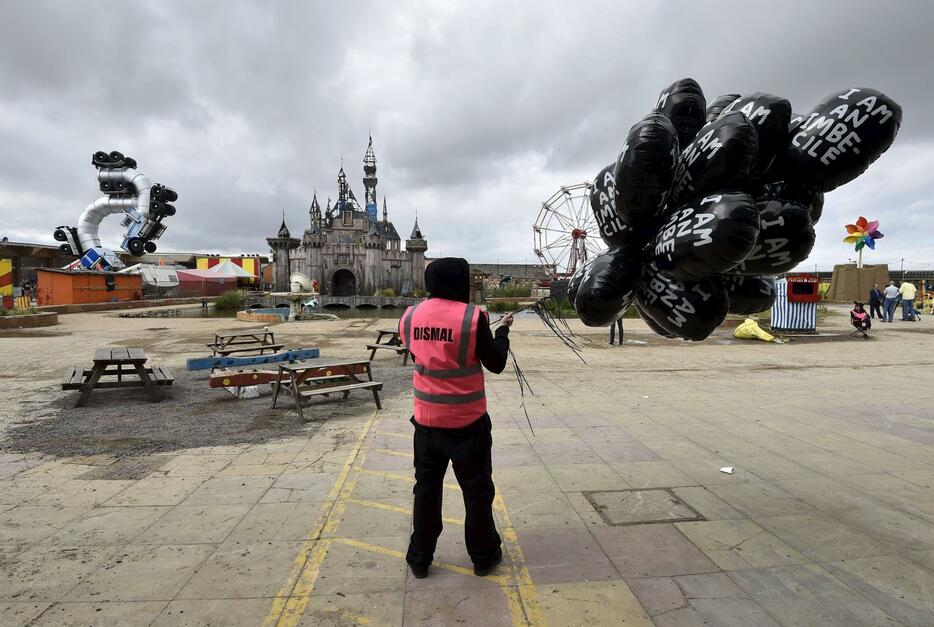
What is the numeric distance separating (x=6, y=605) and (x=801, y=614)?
4.40m

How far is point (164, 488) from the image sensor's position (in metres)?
4.39

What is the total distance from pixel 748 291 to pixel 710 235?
1.26m

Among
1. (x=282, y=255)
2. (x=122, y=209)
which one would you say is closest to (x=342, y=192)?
(x=282, y=255)

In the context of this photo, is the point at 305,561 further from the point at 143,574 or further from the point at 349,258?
the point at 349,258

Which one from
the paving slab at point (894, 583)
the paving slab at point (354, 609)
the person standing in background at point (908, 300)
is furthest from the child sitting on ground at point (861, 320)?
the paving slab at point (354, 609)

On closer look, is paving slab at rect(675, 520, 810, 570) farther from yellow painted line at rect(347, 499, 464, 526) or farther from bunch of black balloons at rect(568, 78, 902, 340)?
yellow painted line at rect(347, 499, 464, 526)

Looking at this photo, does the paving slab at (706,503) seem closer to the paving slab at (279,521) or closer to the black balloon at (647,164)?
the black balloon at (647,164)

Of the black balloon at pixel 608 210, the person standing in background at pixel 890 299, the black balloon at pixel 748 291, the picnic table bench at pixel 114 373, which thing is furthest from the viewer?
the person standing in background at pixel 890 299

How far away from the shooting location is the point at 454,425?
120 inches

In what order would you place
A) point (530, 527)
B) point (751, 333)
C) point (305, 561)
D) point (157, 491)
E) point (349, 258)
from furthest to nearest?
point (349, 258) → point (751, 333) → point (157, 491) → point (530, 527) → point (305, 561)

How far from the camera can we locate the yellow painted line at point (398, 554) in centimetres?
301

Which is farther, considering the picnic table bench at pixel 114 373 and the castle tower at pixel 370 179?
the castle tower at pixel 370 179

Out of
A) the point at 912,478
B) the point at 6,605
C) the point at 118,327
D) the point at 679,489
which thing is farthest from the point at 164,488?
the point at 118,327

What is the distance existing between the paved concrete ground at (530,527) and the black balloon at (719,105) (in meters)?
3.07
